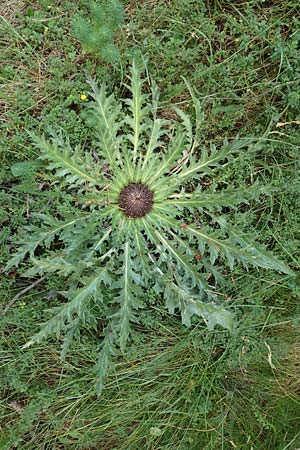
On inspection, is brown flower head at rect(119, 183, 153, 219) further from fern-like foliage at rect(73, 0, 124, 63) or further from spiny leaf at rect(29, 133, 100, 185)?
fern-like foliage at rect(73, 0, 124, 63)

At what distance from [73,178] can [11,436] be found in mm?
1859

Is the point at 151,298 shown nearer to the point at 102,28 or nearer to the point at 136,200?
the point at 136,200

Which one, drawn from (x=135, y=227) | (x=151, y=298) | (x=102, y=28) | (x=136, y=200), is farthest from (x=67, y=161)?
(x=151, y=298)

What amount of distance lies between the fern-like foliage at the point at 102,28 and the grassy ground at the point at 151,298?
13 centimetres

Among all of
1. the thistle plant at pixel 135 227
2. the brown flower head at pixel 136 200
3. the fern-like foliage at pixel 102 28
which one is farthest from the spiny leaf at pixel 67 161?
the fern-like foliage at pixel 102 28

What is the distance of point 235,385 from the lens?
11.6 feet

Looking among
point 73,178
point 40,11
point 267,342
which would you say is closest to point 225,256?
point 267,342

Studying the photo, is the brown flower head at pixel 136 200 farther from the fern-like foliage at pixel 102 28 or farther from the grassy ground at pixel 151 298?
the fern-like foliage at pixel 102 28

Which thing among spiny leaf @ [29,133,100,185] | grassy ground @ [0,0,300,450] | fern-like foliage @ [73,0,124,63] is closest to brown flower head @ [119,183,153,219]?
→ spiny leaf @ [29,133,100,185]

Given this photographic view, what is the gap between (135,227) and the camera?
128 inches

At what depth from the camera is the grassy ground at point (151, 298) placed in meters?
3.44

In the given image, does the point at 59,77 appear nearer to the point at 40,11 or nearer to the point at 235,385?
the point at 40,11

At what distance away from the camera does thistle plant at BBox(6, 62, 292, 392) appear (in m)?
3.10

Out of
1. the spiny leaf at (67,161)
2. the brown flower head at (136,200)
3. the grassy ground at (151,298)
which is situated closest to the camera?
the spiny leaf at (67,161)
